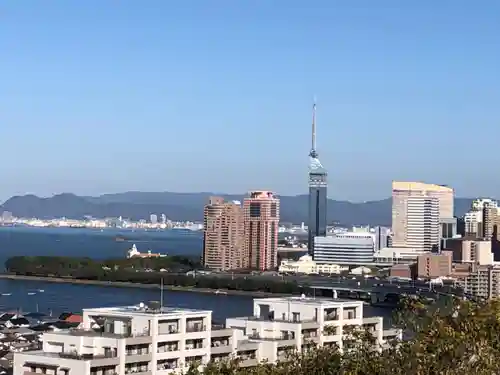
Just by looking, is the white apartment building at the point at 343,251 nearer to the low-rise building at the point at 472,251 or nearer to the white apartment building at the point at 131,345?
the low-rise building at the point at 472,251

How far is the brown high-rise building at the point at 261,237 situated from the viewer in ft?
90.8

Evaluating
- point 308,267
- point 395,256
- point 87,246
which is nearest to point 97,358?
point 308,267

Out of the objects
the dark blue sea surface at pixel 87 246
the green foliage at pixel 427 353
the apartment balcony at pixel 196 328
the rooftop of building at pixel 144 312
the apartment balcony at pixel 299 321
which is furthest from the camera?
the dark blue sea surface at pixel 87 246

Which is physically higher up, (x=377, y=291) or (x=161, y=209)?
(x=161, y=209)

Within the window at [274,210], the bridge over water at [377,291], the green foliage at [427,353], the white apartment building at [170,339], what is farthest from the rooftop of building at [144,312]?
the window at [274,210]

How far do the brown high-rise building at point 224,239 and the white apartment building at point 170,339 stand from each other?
20.9 metres

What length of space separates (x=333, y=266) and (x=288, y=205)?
6381cm

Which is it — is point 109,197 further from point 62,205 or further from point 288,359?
point 288,359

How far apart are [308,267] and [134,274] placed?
21.0 feet

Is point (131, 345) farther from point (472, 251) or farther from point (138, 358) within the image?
point (472, 251)

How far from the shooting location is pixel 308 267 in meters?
27.2

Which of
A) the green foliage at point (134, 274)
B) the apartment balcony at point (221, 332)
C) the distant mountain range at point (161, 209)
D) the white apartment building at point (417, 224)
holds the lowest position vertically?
the green foliage at point (134, 274)

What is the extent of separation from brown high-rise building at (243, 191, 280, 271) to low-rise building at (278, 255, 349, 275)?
519 mm

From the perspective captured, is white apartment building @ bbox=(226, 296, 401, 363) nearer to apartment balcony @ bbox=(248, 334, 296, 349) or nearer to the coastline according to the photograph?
apartment balcony @ bbox=(248, 334, 296, 349)
